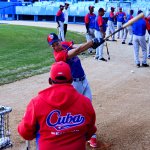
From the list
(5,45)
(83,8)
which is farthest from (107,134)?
(83,8)

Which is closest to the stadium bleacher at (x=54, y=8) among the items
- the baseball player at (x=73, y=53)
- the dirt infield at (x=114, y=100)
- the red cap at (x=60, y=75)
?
the dirt infield at (x=114, y=100)

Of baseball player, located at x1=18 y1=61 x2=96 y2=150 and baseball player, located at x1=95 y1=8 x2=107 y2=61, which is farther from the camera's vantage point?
baseball player, located at x1=95 y1=8 x2=107 y2=61

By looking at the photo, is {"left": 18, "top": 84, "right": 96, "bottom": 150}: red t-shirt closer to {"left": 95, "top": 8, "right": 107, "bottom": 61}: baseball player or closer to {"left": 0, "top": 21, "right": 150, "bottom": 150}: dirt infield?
{"left": 0, "top": 21, "right": 150, "bottom": 150}: dirt infield

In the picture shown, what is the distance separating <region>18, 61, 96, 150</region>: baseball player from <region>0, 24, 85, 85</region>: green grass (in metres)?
7.59

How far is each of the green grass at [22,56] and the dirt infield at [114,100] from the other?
0.74 metres

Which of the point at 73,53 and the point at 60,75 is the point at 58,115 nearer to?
the point at 60,75

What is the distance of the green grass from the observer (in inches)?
503

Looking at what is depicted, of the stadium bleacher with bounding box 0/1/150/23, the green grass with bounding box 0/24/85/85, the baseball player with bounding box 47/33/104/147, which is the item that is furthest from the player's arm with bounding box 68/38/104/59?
the stadium bleacher with bounding box 0/1/150/23

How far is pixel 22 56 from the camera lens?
16500mm

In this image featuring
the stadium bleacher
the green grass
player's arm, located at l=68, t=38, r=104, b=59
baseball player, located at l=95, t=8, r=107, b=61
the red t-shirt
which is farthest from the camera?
the stadium bleacher

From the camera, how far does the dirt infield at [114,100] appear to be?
6996 mm

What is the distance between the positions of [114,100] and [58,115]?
5931mm

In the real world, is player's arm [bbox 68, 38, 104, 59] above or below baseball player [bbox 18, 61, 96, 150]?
above

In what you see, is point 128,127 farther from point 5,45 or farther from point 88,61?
point 5,45
